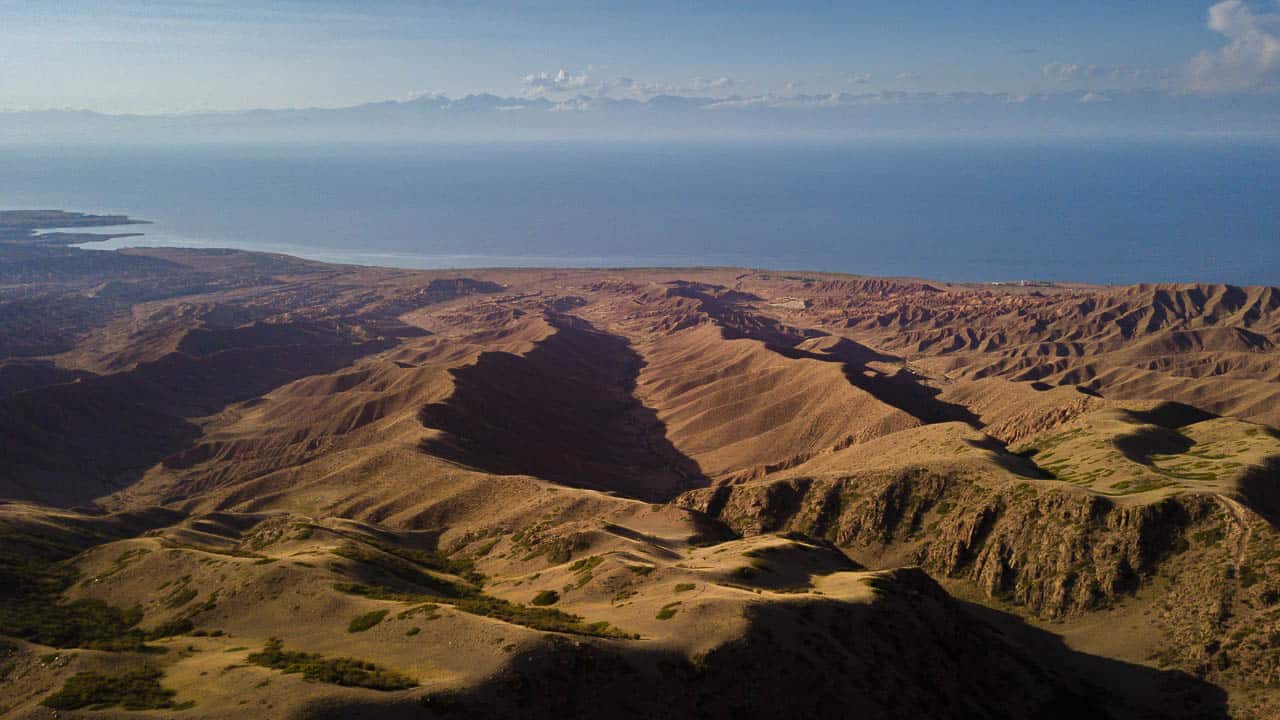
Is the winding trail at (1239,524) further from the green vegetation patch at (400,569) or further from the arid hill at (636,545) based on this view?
the green vegetation patch at (400,569)

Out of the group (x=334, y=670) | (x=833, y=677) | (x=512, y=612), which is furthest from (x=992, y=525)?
(x=334, y=670)

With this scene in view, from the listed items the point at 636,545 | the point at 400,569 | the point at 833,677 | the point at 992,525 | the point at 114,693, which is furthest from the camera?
the point at 992,525

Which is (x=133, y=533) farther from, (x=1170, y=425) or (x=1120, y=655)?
(x=1170, y=425)

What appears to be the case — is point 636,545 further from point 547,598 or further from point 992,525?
point 992,525

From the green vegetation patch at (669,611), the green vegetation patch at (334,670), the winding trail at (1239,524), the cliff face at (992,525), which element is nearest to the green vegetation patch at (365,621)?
the green vegetation patch at (334,670)

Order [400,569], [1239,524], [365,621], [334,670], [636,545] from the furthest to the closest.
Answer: [636,545] → [400,569] → [1239,524] → [365,621] → [334,670]

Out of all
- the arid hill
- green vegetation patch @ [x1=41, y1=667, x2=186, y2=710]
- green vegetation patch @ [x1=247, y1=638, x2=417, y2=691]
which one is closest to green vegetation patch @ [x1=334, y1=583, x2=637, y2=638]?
the arid hill
